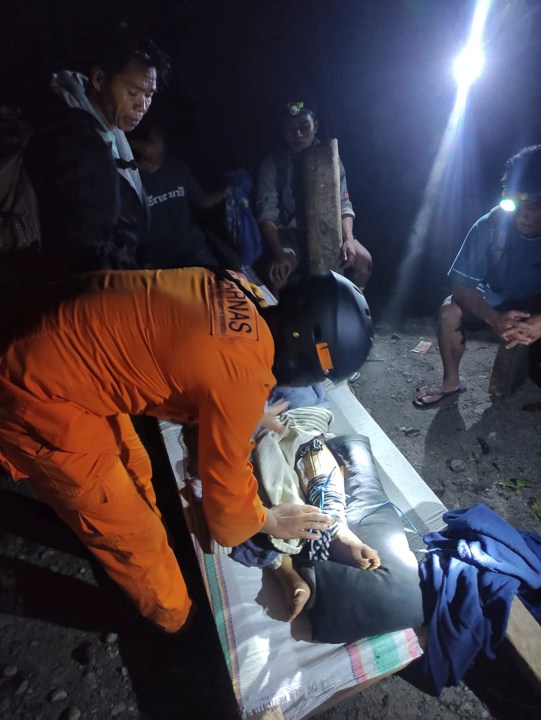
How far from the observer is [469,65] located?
554 centimetres

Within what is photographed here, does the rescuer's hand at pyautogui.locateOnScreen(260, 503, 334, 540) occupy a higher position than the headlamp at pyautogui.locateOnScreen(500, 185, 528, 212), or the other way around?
the headlamp at pyautogui.locateOnScreen(500, 185, 528, 212)

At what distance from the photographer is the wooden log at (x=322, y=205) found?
3.20 metres

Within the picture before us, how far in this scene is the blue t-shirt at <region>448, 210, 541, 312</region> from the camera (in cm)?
322

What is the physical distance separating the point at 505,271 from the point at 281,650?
307 cm

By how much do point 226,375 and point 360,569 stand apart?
1.32 metres

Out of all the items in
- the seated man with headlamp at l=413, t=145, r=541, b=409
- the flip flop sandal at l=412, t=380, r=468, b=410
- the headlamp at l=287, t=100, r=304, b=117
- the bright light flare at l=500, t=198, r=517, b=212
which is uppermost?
the headlamp at l=287, t=100, r=304, b=117

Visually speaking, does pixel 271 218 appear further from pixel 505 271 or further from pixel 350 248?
pixel 505 271

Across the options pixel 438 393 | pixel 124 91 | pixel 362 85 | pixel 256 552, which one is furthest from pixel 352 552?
pixel 362 85

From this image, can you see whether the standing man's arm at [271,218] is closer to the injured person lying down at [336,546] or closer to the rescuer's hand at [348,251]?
the rescuer's hand at [348,251]

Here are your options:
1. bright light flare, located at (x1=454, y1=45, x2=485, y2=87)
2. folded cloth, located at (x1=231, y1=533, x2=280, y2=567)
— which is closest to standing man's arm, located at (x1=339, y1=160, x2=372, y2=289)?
bright light flare, located at (x1=454, y1=45, x2=485, y2=87)

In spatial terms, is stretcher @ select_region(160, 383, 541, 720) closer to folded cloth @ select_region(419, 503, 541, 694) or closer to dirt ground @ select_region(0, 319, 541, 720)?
folded cloth @ select_region(419, 503, 541, 694)

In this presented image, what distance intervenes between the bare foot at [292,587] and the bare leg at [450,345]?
2.20 metres

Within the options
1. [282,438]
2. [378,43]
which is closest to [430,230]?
[378,43]

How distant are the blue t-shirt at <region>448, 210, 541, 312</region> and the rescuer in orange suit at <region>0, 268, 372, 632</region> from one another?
7.29 ft
